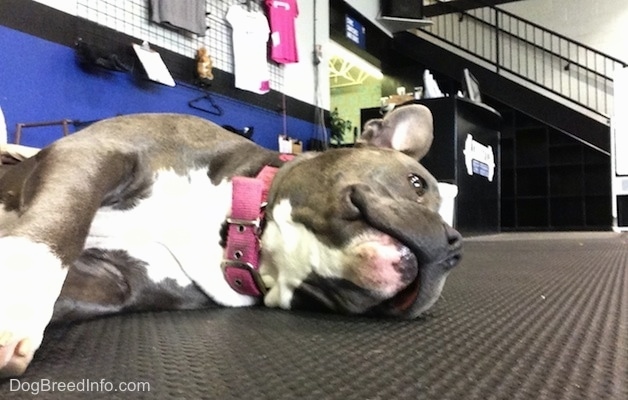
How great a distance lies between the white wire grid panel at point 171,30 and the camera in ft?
12.0

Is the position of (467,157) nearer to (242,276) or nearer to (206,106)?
(206,106)

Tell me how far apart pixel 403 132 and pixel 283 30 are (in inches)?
167

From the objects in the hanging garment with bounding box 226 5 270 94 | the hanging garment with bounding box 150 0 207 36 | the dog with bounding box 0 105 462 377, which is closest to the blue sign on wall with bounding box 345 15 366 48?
the hanging garment with bounding box 226 5 270 94

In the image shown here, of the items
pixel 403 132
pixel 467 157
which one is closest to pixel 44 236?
pixel 403 132

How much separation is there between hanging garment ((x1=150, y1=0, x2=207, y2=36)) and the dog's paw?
11.3 feet

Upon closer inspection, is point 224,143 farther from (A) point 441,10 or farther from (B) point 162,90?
(A) point 441,10

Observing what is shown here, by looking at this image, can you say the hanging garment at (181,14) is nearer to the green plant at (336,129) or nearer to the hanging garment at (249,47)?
the hanging garment at (249,47)

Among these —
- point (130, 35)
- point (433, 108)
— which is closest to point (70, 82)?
point (130, 35)

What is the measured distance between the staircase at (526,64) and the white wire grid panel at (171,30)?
421 centimetres

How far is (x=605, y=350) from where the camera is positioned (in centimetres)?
95

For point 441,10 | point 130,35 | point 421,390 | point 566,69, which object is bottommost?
point 421,390

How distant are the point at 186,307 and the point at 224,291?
9 cm

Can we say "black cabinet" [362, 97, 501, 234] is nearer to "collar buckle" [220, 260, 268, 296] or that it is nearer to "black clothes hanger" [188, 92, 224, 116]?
"black clothes hanger" [188, 92, 224, 116]

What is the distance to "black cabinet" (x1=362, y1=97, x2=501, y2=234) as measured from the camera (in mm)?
5207
